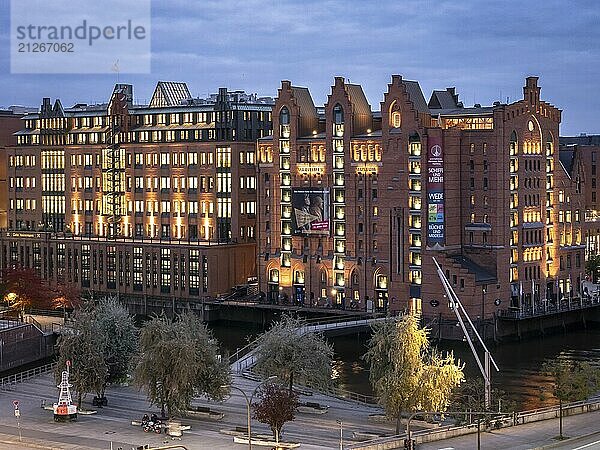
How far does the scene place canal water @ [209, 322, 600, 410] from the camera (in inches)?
4658

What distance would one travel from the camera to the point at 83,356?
102 metres

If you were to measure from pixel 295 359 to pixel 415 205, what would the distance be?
5675 centimetres

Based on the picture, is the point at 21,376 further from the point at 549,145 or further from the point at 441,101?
the point at 441,101

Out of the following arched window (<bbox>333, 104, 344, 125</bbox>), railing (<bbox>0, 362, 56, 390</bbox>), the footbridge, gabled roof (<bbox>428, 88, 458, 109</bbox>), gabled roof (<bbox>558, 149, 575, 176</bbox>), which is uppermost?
gabled roof (<bbox>428, 88, 458, 109</bbox>)

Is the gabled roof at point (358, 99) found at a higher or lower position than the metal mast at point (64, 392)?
higher

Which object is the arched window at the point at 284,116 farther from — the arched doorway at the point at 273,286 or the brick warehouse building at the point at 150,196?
the arched doorway at the point at 273,286

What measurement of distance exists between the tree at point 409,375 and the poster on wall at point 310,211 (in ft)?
232

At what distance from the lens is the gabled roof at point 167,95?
19238cm

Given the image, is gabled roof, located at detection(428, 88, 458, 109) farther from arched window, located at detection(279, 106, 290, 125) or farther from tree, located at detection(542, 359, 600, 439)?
tree, located at detection(542, 359, 600, 439)

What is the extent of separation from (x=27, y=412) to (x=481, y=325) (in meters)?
63.5

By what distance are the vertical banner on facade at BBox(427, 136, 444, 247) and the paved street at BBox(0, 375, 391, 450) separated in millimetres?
50943

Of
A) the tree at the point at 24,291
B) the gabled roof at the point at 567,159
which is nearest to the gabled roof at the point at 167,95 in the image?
the tree at the point at 24,291

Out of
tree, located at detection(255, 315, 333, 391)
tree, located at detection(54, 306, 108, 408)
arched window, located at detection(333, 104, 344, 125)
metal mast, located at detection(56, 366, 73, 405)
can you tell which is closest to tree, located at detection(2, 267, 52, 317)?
arched window, located at detection(333, 104, 344, 125)

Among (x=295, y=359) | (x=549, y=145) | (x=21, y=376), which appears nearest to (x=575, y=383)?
(x=295, y=359)
